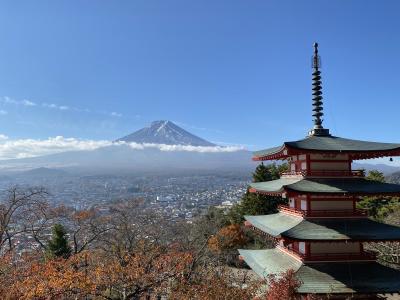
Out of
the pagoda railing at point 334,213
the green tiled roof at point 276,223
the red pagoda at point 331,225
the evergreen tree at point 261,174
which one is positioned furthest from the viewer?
the evergreen tree at point 261,174

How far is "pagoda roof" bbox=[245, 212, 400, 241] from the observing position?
1399 centimetres

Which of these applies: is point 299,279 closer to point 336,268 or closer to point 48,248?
point 336,268

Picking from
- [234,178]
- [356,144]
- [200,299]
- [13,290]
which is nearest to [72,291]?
[13,290]

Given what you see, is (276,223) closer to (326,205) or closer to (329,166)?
(326,205)

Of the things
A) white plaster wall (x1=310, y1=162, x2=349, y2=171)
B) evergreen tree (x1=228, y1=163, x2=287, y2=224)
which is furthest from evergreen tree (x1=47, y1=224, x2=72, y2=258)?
white plaster wall (x1=310, y1=162, x2=349, y2=171)

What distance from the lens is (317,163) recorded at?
51.5ft

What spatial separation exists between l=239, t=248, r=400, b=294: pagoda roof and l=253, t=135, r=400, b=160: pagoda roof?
3.91 meters

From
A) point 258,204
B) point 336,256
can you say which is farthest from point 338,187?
point 258,204

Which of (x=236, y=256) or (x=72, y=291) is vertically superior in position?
(x=72, y=291)

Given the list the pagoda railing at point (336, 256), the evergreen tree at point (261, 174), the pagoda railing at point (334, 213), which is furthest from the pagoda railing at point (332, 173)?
the evergreen tree at point (261, 174)

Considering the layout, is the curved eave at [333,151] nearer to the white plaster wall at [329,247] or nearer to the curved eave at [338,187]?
the curved eave at [338,187]

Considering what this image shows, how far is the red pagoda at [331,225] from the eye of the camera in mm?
13953

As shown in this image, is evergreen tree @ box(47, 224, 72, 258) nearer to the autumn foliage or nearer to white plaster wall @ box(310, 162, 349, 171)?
the autumn foliage

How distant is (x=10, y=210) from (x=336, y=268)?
1799cm
